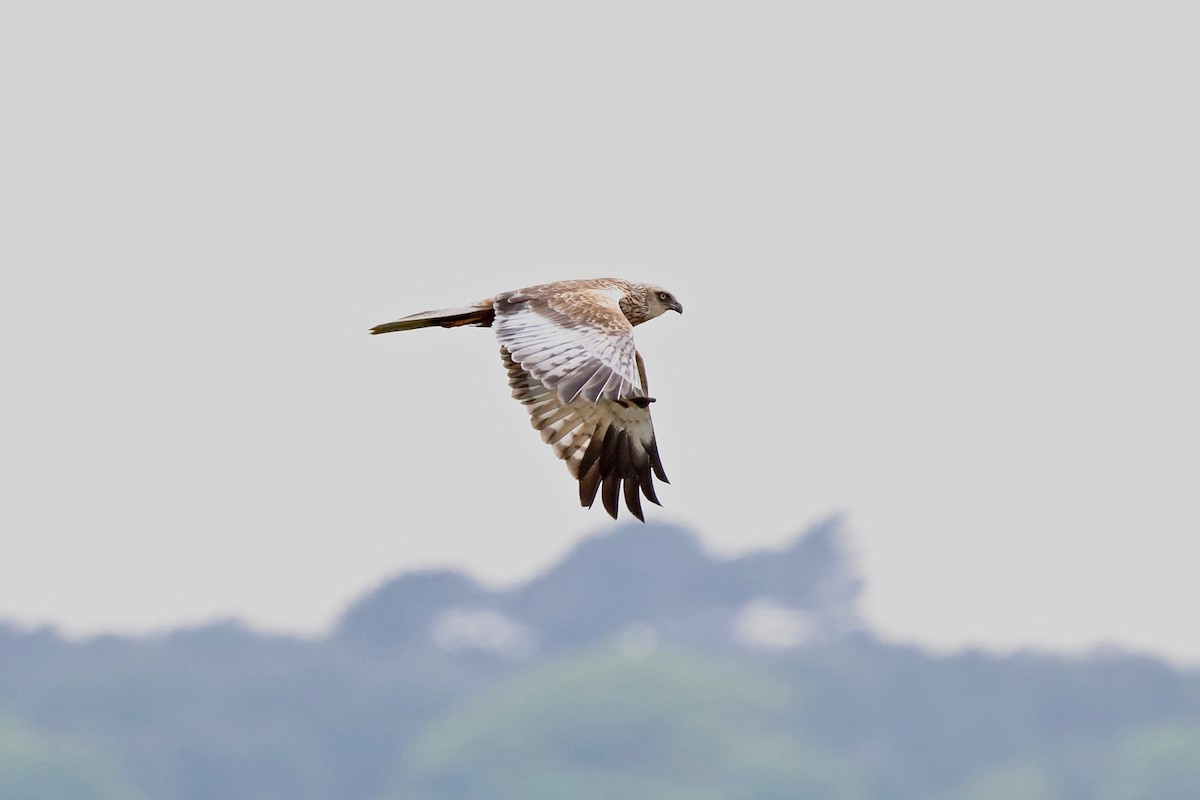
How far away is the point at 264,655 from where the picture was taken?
105 m

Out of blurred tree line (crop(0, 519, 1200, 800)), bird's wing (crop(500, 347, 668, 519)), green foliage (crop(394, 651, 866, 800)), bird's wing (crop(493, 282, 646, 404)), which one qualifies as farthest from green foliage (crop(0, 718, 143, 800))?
bird's wing (crop(493, 282, 646, 404))

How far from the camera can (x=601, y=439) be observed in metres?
14.4

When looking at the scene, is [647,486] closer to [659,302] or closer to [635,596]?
[659,302]

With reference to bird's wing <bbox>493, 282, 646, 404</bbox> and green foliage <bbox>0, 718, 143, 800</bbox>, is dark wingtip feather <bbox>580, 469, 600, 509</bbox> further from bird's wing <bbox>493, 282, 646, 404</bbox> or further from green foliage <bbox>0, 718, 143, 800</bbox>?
green foliage <bbox>0, 718, 143, 800</bbox>

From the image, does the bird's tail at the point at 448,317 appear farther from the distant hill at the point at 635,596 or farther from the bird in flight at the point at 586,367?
the distant hill at the point at 635,596

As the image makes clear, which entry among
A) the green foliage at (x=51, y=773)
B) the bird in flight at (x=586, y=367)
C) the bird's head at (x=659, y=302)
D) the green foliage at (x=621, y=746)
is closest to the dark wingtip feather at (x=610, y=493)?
the bird in flight at (x=586, y=367)

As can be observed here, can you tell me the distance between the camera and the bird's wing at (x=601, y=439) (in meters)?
14.4

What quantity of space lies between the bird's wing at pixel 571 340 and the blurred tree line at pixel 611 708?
6795 cm

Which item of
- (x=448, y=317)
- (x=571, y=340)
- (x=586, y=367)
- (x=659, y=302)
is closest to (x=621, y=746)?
(x=659, y=302)

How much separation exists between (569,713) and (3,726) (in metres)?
19.9

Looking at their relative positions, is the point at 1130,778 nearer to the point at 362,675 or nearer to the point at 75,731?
the point at 362,675

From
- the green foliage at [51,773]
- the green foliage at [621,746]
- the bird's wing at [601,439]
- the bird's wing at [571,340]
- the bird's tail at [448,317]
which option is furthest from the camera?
the green foliage at [621,746]

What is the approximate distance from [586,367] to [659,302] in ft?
8.74

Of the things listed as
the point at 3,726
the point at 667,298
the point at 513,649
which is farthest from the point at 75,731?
the point at 667,298
